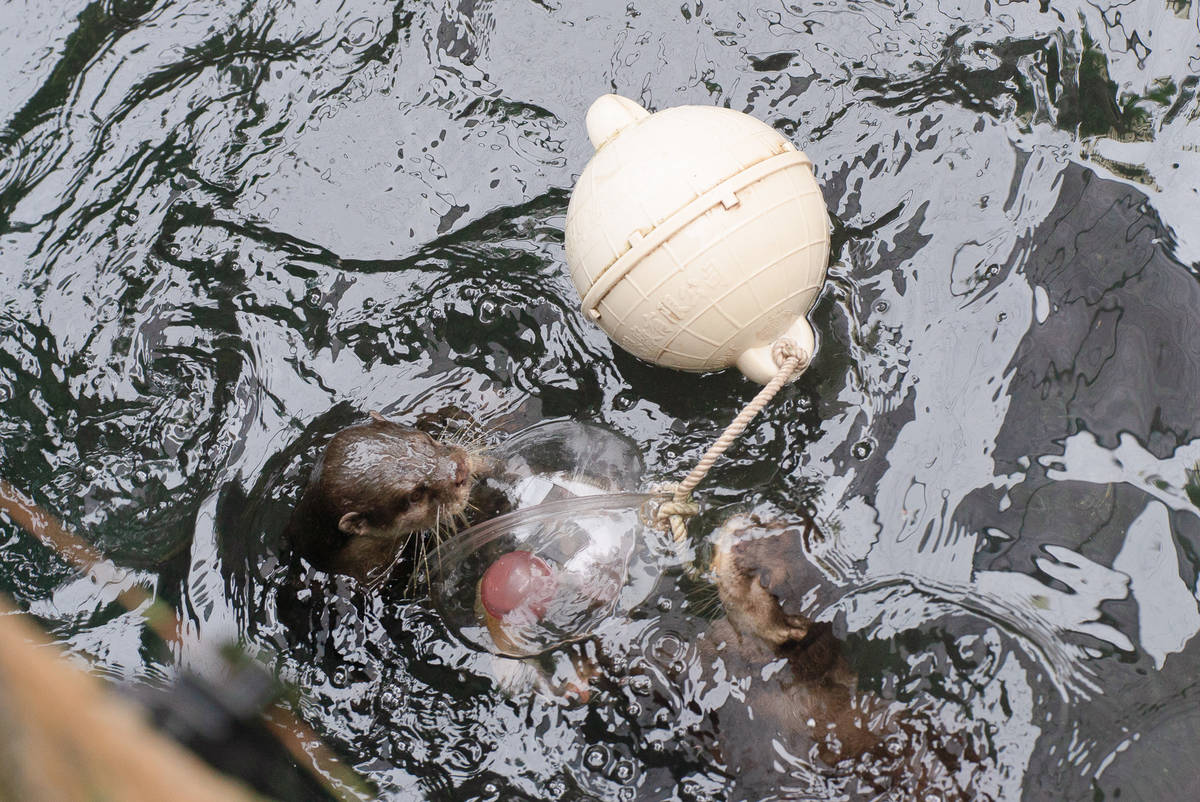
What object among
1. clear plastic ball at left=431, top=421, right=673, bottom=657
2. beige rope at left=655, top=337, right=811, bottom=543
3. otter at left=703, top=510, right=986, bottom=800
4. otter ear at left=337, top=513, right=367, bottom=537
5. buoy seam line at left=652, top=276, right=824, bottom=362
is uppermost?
buoy seam line at left=652, top=276, right=824, bottom=362

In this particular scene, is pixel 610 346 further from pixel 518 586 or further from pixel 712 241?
pixel 712 241

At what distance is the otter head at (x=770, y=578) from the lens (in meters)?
2.91

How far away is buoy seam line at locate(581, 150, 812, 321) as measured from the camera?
2264mm

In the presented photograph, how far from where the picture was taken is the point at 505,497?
328 centimetres

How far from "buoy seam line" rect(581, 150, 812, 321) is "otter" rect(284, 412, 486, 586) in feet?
3.53

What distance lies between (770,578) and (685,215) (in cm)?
128

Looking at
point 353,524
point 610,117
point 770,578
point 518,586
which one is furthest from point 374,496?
point 610,117

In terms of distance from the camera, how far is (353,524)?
314 cm

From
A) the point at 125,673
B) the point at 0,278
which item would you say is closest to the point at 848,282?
the point at 125,673

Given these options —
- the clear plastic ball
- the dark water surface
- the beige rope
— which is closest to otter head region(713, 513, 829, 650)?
the dark water surface

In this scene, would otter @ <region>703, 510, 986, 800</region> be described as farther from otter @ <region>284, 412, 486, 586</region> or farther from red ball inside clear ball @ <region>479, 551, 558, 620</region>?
otter @ <region>284, 412, 486, 586</region>

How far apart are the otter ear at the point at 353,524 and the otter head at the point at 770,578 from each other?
1.19 meters

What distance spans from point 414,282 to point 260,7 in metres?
1.44

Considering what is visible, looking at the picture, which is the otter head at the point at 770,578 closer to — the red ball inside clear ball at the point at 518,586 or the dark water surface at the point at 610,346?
the dark water surface at the point at 610,346
